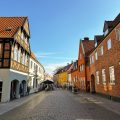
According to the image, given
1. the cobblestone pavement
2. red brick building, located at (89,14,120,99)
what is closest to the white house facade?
red brick building, located at (89,14,120,99)

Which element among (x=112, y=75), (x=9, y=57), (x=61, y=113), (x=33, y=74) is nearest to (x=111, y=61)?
(x=112, y=75)

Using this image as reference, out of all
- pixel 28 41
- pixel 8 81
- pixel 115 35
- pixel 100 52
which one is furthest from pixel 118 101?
pixel 28 41

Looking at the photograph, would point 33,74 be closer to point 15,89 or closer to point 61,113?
point 15,89

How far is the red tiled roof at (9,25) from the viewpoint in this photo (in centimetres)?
2036

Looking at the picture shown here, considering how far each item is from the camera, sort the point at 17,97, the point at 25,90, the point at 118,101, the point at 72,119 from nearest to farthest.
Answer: the point at 72,119
the point at 118,101
the point at 17,97
the point at 25,90

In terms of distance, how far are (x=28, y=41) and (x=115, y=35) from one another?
14.8 metres

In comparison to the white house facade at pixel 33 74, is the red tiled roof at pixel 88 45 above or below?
above

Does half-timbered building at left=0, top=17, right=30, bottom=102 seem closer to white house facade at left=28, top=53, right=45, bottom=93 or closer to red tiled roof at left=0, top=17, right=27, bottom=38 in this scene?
red tiled roof at left=0, top=17, right=27, bottom=38

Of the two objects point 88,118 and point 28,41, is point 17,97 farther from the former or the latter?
point 88,118

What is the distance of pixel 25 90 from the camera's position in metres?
28.0

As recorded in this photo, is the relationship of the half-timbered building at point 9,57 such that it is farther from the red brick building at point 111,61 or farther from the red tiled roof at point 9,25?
the red brick building at point 111,61

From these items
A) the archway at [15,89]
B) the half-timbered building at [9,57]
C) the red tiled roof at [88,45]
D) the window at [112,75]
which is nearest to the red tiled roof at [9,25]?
the half-timbered building at [9,57]

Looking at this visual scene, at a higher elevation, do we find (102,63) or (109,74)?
(102,63)

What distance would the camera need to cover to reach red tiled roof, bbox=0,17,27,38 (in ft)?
66.8
